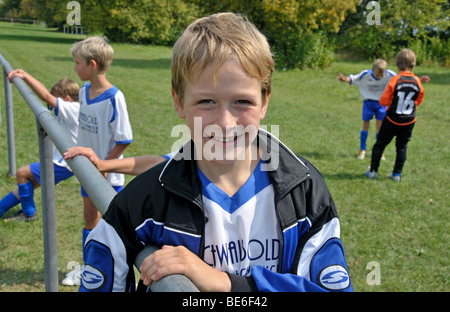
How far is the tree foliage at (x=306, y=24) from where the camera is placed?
19.7 metres

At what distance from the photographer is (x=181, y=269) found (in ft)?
3.84

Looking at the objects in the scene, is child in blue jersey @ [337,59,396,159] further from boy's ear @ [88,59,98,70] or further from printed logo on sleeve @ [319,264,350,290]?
printed logo on sleeve @ [319,264,350,290]

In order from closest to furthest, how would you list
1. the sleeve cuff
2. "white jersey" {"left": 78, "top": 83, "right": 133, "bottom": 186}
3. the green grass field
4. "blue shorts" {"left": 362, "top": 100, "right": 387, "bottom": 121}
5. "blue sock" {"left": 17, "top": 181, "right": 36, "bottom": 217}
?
the sleeve cuff → "white jersey" {"left": 78, "top": 83, "right": 133, "bottom": 186} → the green grass field → "blue sock" {"left": 17, "top": 181, "right": 36, "bottom": 217} → "blue shorts" {"left": 362, "top": 100, "right": 387, "bottom": 121}

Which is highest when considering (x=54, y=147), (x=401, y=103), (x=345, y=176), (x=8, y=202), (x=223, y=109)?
(x=223, y=109)

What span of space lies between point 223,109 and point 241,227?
1.29ft

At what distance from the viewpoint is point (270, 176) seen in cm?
153

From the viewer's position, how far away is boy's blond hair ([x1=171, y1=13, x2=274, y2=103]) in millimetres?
1409

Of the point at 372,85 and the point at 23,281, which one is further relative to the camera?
the point at 372,85

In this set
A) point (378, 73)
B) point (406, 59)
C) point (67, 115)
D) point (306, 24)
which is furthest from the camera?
point (306, 24)

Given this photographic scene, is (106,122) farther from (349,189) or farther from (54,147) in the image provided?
(349,189)

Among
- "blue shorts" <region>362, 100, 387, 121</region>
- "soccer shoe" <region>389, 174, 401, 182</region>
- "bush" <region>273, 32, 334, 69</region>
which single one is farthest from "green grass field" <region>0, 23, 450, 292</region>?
"bush" <region>273, 32, 334, 69</region>

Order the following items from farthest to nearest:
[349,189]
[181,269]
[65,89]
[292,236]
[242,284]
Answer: [349,189] < [65,89] < [292,236] < [242,284] < [181,269]

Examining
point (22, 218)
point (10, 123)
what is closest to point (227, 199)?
point (22, 218)

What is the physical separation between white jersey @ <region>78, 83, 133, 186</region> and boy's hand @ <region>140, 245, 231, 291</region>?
2.55 metres
